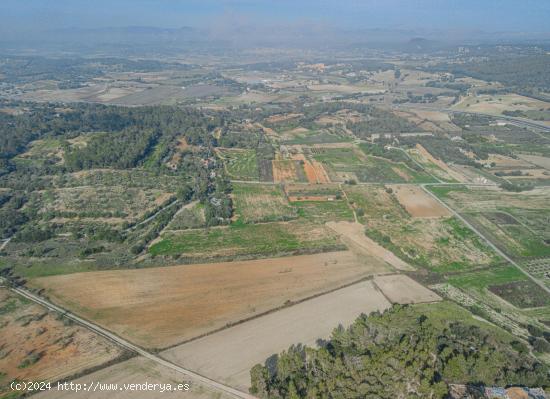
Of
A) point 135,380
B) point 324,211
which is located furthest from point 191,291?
point 324,211

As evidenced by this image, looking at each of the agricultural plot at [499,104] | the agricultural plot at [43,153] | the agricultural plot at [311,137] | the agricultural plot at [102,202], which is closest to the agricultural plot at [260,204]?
the agricultural plot at [102,202]

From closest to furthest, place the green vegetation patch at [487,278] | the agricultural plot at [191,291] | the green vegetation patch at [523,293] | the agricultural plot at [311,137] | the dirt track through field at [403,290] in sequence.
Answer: the agricultural plot at [191,291] < the dirt track through field at [403,290] < the green vegetation patch at [523,293] < the green vegetation patch at [487,278] < the agricultural plot at [311,137]

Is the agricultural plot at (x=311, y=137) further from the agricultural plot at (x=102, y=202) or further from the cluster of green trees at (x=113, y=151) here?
the agricultural plot at (x=102, y=202)

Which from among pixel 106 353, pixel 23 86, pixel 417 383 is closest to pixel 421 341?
pixel 417 383

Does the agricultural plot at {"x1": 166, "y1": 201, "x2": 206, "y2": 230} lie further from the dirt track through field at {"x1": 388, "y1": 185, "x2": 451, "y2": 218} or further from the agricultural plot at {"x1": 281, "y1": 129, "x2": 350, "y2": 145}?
the agricultural plot at {"x1": 281, "y1": 129, "x2": 350, "y2": 145}

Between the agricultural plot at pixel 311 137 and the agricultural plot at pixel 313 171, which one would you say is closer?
the agricultural plot at pixel 313 171

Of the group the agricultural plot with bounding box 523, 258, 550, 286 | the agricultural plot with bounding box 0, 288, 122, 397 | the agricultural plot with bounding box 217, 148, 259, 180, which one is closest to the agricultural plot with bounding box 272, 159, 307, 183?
the agricultural plot with bounding box 217, 148, 259, 180
